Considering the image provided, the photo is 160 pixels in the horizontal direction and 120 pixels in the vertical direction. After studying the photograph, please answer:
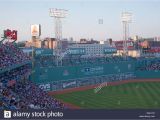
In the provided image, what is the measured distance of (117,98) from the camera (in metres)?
25.0

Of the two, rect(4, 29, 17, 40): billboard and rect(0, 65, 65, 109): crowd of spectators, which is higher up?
rect(4, 29, 17, 40): billboard

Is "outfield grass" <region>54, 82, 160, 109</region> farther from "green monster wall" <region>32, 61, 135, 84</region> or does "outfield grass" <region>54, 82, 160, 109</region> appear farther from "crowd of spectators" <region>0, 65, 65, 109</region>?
"crowd of spectators" <region>0, 65, 65, 109</region>

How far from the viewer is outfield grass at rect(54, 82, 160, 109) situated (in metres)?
22.2

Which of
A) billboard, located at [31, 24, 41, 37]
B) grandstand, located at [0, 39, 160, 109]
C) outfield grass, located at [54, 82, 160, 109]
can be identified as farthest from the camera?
billboard, located at [31, 24, 41, 37]

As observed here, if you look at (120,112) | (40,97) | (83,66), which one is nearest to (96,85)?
(83,66)

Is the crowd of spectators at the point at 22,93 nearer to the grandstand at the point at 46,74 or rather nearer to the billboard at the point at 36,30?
the grandstand at the point at 46,74

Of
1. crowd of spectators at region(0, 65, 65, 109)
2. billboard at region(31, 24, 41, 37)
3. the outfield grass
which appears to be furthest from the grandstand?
billboard at region(31, 24, 41, 37)

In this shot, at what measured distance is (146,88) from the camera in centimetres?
3078

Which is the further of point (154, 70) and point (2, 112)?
point (154, 70)

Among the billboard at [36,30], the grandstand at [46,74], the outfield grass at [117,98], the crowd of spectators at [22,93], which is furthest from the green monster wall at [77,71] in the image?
the crowd of spectators at [22,93]

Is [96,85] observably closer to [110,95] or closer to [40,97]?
[110,95]

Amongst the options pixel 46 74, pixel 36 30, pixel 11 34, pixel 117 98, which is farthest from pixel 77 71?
pixel 117 98

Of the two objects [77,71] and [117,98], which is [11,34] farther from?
[117,98]

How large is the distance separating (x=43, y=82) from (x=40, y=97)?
7348 mm
